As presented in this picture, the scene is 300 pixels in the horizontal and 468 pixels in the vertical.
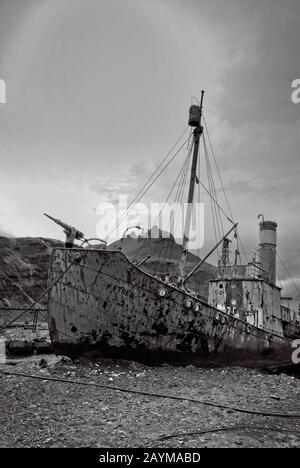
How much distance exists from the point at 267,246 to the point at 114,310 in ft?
38.0

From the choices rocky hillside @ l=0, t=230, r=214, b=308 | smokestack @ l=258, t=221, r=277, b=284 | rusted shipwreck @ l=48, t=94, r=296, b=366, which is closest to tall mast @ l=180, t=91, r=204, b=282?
rusted shipwreck @ l=48, t=94, r=296, b=366

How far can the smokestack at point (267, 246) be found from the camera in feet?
58.4

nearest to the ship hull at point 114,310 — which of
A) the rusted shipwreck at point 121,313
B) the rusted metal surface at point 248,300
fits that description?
the rusted shipwreck at point 121,313

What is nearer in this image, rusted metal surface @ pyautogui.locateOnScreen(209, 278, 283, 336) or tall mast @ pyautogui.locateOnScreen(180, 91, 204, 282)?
tall mast @ pyautogui.locateOnScreen(180, 91, 204, 282)

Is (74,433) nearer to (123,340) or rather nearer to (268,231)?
(123,340)

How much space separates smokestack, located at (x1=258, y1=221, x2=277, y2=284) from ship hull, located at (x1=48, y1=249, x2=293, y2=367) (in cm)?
911

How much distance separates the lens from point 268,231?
1847cm

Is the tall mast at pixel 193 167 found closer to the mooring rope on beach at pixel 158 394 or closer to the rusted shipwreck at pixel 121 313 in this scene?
the rusted shipwreck at pixel 121 313

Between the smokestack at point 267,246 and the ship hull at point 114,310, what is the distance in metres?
9.11

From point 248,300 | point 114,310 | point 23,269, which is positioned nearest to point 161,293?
point 114,310

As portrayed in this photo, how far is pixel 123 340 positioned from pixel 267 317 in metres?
7.61

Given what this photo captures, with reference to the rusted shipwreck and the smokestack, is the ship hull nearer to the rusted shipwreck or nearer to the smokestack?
the rusted shipwreck

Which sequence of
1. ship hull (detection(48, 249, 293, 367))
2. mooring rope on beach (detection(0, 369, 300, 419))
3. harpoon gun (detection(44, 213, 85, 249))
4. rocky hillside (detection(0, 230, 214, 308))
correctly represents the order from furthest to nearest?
Result: rocky hillside (detection(0, 230, 214, 308)) < harpoon gun (detection(44, 213, 85, 249)) < ship hull (detection(48, 249, 293, 367)) < mooring rope on beach (detection(0, 369, 300, 419))

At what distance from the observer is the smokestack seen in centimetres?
1781
